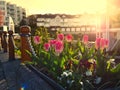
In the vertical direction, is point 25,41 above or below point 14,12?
below

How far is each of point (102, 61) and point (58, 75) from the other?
22.0 inches

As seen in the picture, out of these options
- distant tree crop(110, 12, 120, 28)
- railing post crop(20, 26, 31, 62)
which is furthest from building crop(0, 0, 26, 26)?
railing post crop(20, 26, 31, 62)

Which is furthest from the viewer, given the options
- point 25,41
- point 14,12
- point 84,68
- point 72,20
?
point 14,12

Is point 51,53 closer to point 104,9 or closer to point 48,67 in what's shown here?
point 48,67

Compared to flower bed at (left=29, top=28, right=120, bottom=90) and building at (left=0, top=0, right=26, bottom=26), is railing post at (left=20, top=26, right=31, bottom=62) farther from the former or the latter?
building at (left=0, top=0, right=26, bottom=26)

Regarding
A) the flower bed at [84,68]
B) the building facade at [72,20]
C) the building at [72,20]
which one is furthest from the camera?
the building facade at [72,20]

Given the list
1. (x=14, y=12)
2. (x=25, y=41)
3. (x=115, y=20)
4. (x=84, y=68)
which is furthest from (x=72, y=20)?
(x=14, y=12)

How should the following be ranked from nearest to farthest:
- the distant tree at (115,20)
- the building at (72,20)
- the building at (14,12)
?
1. the distant tree at (115,20)
2. the building at (72,20)
3. the building at (14,12)

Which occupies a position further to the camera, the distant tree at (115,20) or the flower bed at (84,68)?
the distant tree at (115,20)

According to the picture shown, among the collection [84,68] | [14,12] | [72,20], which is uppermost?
[14,12]

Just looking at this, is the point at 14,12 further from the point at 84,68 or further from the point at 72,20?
the point at 84,68

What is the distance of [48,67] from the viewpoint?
201 inches

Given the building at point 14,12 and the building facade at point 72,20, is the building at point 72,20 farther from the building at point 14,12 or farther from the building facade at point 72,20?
the building at point 14,12

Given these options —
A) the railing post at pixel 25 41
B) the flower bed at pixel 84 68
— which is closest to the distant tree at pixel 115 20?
the railing post at pixel 25 41
